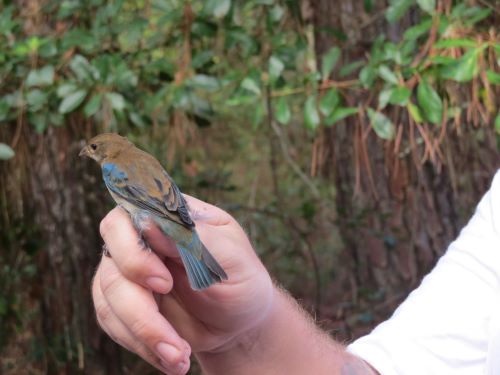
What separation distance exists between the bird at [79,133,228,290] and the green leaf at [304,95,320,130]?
93 cm

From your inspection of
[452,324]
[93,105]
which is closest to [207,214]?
[452,324]

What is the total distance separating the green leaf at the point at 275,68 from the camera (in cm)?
334

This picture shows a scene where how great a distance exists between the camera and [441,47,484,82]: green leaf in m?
2.87

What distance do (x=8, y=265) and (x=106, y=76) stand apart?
156 centimetres

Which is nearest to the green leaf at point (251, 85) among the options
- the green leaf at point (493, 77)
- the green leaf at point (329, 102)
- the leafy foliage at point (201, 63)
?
the leafy foliage at point (201, 63)

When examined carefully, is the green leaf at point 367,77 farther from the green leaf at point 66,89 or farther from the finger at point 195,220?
the finger at point 195,220

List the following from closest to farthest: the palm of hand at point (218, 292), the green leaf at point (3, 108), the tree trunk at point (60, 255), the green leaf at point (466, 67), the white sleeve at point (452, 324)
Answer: the palm of hand at point (218, 292)
the white sleeve at point (452, 324)
the green leaf at point (466, 67)
the green leaf at point (3, 108)
the tree trunk at point (60, 255)

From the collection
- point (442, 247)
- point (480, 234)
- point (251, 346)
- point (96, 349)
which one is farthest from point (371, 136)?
point (251, 346)

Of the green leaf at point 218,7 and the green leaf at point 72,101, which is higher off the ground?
the green leaf at point 218,7

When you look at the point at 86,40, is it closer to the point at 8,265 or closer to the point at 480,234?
the point at 8,265

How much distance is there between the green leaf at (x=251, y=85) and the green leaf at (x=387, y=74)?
0.47 m

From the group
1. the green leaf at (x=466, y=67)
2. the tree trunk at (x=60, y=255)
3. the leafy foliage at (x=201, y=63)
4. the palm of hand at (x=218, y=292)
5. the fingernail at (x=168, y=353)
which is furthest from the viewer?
the tree trunk at (x=60, y=255)

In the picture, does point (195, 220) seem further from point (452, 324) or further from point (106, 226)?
point (452, 324)

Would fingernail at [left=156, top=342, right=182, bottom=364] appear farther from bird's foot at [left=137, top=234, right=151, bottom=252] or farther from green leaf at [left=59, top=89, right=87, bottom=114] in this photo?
green leaf at [left=59, top=89, right=87, bottom=114]
